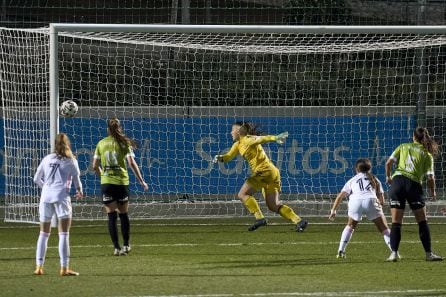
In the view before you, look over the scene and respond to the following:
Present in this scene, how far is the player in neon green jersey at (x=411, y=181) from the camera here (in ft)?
52.4

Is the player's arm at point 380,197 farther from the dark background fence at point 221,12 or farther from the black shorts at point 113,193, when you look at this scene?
the dark background fence at point 221,12

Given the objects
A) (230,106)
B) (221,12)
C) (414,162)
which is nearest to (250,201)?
(230,106)

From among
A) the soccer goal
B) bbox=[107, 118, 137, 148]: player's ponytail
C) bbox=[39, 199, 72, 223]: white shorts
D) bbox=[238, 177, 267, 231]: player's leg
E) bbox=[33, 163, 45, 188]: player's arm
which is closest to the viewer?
bbox=[39, 199, 72, 223]: white shorts

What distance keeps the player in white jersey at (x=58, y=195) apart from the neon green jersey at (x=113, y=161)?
2.50m

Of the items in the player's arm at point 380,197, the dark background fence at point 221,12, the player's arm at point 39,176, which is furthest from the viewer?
the dark background fence at point 221,12

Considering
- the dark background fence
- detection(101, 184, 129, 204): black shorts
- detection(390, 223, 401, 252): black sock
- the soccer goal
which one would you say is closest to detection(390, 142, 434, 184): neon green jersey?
detection(390, 223, 401, 252): black sock

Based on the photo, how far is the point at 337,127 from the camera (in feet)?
82.5

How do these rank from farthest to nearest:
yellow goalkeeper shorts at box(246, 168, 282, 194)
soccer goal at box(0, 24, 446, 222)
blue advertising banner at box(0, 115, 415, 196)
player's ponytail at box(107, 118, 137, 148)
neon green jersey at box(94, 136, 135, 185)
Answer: blue advertising banner at box(0, 115, 415, 196) → soccer goal at box(0, 24, 446, 222) → yellow goalkeeper shorts at box(246, 168, 282, 194) → neon green jersey at box(94, 136, 135, 185) → player's ponytail at box(107, 118, 137, 148)

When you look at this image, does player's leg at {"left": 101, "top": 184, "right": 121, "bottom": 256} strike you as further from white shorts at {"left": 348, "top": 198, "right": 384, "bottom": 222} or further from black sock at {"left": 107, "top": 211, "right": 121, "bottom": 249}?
white shorts at {"left": 348, "top": 198, "right": 384, "bottom": 222}

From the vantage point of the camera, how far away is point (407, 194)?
16.0m

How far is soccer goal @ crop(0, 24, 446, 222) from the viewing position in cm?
2434

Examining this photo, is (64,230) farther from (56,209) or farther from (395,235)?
(395,235)

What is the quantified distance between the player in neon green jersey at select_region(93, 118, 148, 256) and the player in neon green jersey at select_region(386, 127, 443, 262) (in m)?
3.81

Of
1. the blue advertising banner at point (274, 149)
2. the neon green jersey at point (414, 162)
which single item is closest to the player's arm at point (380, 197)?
the neon green jersey at point (414, 162)
